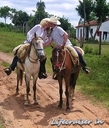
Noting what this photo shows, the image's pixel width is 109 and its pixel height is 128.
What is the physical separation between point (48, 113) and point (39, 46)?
1673 millimetres

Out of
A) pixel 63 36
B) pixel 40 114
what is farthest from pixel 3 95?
pixel 63 36

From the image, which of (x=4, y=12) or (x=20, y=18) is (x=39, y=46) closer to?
(x=20, y=18)

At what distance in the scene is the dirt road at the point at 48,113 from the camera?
6.59 m

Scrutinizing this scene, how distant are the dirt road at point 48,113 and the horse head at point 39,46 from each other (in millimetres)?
1428

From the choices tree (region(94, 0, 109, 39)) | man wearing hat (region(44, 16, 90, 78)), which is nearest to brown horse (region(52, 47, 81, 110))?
man wearing hat (region(44, 16, 90, 78))

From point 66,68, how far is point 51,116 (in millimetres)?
1335

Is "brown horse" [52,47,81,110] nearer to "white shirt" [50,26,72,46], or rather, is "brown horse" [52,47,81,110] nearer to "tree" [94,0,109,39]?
"white shirt" [50,26,72,46]

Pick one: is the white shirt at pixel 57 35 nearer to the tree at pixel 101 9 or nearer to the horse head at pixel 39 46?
the horse head at pixel 39 46

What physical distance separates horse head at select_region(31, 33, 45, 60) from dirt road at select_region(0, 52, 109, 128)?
4.69 ft

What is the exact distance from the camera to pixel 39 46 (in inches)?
290

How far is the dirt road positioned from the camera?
659 centimetres

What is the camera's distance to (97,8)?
144 feet

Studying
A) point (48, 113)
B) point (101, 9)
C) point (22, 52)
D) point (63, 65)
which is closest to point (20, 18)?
point (101, 9)

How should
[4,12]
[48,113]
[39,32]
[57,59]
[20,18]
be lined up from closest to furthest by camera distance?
[57,59] → [48,113] → [39,32] → [20,18] → [4,12]
